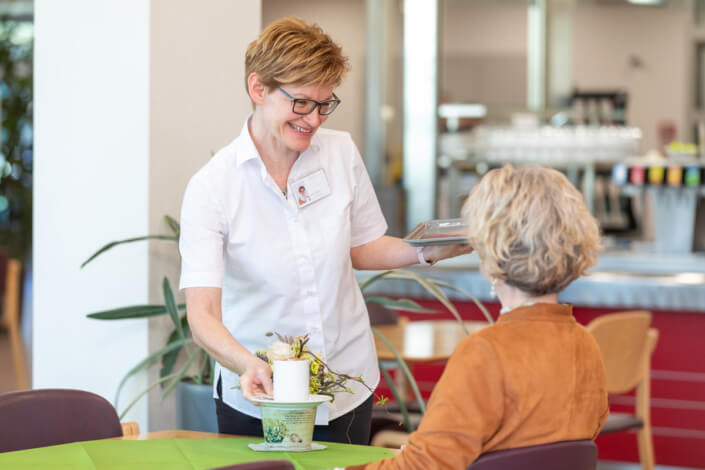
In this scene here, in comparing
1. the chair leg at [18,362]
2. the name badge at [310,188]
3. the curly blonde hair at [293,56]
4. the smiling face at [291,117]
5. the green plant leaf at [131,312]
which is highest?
the curly blonde hair at [293,56]

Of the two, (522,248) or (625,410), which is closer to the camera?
(522,248)

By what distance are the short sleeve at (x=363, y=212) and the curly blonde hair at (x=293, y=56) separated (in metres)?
0.32

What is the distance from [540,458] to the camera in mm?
1479

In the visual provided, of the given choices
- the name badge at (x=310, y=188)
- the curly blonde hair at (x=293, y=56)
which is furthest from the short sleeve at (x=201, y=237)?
the curly blonde hair at (x=293, y=56)

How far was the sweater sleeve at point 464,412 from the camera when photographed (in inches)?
57.6

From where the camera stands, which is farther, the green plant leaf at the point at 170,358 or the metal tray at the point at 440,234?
the green plant leaf at the point at 170,358

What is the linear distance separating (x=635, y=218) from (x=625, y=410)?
12.3ft

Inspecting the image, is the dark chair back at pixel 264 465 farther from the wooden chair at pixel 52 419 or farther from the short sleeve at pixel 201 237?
the wooden chair at pixel 52 419

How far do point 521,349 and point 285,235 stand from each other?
834 millimetres

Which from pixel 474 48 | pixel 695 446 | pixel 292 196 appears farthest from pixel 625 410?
pixel 474 48

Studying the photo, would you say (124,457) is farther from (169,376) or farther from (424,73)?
(424,73)

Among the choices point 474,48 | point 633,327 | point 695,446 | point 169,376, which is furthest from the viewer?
point 474,48

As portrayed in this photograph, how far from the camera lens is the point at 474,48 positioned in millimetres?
10281

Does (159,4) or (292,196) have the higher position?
(159,4)
